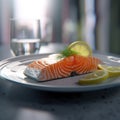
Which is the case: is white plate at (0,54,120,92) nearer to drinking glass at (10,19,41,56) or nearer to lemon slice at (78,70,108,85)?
lemon slice at (78,70,108,85)

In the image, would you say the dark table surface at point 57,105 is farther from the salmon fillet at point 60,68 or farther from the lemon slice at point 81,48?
the lemon slice at point 81,48

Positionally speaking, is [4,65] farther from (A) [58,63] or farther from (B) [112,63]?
(B) [112,63]

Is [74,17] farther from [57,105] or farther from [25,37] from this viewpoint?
[57,105]

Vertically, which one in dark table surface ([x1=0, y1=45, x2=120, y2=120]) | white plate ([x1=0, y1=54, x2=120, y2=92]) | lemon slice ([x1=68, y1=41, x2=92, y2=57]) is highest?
lemon slice ([x1=68, y1=41, x2=92, y2=57])

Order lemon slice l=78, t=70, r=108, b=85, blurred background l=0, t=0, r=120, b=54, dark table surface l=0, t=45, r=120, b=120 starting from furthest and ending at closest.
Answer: blurred background l=0, t=0, r=120, b=54
lemon slice l=78, t=70, r=108, b=85
dark table surface l=0, t=45, r=120, b=120

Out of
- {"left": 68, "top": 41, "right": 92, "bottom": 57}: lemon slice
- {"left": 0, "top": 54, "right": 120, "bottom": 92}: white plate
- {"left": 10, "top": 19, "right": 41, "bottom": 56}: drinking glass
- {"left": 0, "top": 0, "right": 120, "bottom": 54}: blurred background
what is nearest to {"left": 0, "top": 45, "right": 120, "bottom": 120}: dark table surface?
{"left": 0, "top": 54, "right": 120, "bottom": 92}: white plate

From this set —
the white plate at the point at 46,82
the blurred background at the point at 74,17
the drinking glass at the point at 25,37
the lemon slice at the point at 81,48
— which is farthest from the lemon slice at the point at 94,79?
the blurred background at the point at 74,17

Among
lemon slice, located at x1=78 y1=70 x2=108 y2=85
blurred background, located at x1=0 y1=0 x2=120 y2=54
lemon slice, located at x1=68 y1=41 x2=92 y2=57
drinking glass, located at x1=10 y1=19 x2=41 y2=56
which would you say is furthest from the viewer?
blurred background, located at x1=0 y1=0 x2=120 y2=54
